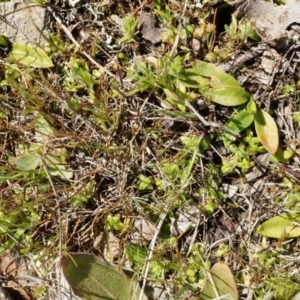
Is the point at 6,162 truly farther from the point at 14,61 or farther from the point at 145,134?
the point at 145,134

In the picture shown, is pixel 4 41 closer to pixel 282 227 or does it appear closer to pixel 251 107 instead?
pixel 251 107

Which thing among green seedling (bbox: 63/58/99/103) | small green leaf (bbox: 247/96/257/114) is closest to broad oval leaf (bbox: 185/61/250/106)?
small green leaf (bbox: 247/96/257/114)

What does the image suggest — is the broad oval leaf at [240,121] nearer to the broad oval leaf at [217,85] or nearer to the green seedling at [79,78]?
the broad oval leaf at [217,85]

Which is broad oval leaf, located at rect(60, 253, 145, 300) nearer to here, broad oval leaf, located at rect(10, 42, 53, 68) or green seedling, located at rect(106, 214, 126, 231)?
green seedling, located at rect(106, 214, 126, 231)

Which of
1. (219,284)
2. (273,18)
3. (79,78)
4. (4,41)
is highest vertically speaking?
(273,18)

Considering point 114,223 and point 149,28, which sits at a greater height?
point 149,28

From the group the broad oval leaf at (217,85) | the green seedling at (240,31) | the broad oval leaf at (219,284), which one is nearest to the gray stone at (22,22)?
the broad oval leaf at (217,85)

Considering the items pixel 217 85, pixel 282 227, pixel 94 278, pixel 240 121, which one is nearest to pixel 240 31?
pixel 217 85

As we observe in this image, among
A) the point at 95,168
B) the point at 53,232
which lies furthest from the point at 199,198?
the point at 53,232
